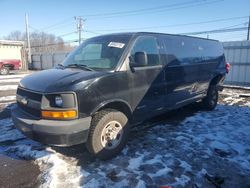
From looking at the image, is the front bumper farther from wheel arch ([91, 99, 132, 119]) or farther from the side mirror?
the side mirror

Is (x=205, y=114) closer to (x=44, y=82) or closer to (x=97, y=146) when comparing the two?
(x=97, y=146)

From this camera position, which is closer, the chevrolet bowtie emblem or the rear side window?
the chevrolet bowtie emblem

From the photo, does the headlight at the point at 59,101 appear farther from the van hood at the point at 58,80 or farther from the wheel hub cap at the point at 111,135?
the wheel hub cap at the point at 111,135

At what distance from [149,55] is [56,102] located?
6.80 ft

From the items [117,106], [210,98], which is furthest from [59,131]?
[210,98]

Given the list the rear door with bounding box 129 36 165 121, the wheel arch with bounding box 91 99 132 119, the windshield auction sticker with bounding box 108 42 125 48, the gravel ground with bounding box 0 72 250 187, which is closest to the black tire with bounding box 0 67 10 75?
the gravel ground with bounding box 0 72 250 187

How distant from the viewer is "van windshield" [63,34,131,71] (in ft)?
13.6

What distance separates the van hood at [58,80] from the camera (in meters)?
3.45

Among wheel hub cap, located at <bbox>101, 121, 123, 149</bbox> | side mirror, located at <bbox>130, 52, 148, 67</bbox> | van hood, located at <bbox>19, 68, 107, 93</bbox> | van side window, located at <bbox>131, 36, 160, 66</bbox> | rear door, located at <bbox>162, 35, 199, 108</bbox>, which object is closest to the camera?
van hood, located at <bbox>19, 68, 107, 93</bbox>

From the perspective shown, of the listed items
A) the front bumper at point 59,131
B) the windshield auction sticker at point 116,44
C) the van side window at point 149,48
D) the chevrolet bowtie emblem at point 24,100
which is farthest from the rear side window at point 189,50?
the chevrolet bowtie emblem at point 24,100

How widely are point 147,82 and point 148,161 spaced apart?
56.7 inches

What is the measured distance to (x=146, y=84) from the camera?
14.8ft

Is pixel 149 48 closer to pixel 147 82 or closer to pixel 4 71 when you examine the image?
pixel 147 82

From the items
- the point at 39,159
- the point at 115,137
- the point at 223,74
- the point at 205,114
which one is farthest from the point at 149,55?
the point at 223,74
